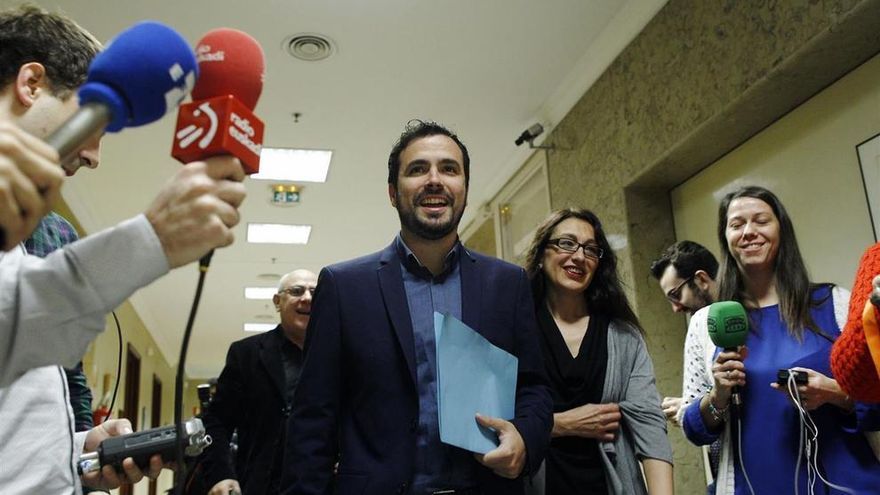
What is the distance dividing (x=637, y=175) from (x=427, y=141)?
2.08m

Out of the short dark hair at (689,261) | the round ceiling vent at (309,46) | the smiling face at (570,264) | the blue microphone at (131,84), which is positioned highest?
the round ceiling vent at (309,46)

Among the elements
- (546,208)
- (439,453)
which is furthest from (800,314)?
(546,208)

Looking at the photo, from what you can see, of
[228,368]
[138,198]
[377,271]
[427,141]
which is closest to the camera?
[377,271]

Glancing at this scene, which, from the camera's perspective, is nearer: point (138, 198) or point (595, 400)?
point (595, 400)

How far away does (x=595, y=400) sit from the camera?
1.81 meters

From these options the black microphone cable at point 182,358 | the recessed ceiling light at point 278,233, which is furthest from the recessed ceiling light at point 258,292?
the black microphone cable at point 182,358

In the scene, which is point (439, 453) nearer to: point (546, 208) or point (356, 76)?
point (356, 76)

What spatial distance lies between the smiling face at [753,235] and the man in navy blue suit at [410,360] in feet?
2.35

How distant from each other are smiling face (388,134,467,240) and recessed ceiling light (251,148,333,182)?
3.45 m

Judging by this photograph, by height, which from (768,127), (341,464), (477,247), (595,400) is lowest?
(341,464)

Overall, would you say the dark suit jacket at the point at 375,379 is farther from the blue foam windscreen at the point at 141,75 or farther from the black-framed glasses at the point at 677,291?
the black-framed glasses at the point at 677,291

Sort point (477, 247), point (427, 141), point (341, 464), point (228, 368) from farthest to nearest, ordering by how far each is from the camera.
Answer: point (477, 247)
point (228, 368)
point (427, 141)
point (341, 464)

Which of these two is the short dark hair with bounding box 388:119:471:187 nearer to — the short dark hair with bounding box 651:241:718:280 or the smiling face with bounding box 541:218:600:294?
the smiling face with bounding box 541:218:600:294

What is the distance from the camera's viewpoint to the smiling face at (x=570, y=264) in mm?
1965
